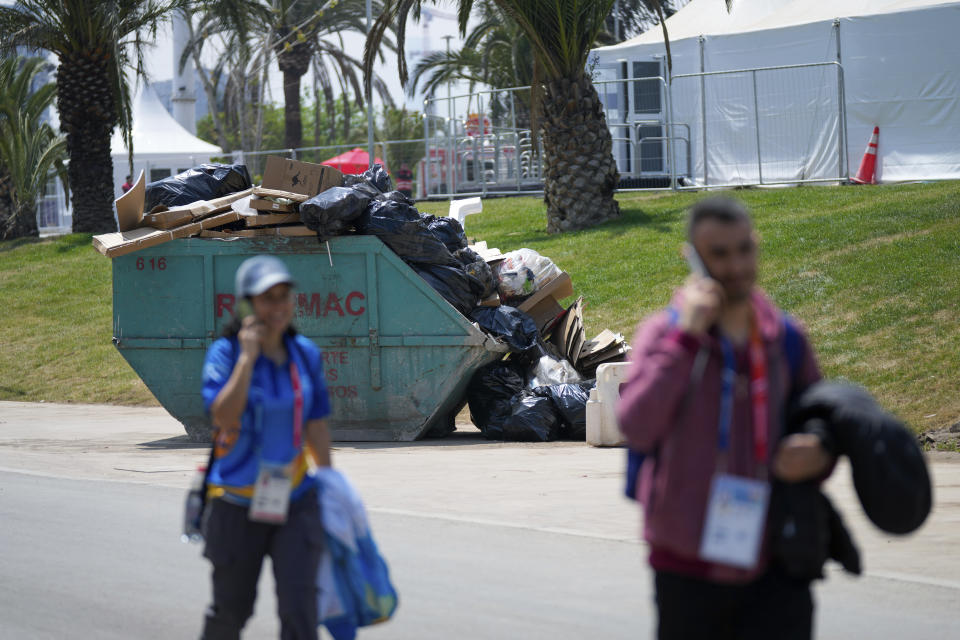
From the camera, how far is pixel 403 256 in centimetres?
999

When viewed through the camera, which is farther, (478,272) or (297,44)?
(297,44)

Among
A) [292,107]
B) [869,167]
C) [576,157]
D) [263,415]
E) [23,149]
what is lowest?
[263,415]

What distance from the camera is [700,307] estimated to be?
2598 millimetres

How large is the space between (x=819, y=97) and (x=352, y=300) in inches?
461

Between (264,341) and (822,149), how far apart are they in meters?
17.1

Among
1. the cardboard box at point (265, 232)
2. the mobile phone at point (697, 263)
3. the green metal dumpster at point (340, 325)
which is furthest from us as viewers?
the cardboard box at point (265, 232)

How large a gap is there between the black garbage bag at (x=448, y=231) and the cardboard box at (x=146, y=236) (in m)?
1.67

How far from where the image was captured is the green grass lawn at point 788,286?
35.6 feet

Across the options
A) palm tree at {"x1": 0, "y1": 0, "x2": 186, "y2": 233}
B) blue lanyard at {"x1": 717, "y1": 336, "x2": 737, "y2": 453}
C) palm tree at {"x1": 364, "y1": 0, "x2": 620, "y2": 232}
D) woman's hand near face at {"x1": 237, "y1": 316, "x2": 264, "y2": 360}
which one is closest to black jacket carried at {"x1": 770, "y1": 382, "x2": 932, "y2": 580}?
blue lanyard at {"x1": 717, "y1": 336, "x2": 737, "y2": 453}

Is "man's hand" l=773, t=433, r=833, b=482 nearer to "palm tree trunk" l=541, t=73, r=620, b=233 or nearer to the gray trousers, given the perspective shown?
the gray trousers

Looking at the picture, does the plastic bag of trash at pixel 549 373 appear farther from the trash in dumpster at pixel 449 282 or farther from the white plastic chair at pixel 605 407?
the trash in dumpster at pixel 449 282

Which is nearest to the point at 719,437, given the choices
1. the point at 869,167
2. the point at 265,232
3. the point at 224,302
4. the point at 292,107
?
the point at 265,232

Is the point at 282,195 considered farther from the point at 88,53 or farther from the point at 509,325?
the point at 88,53

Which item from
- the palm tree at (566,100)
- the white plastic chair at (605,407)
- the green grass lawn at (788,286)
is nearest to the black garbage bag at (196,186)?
the white plastic chair at (605,407)
